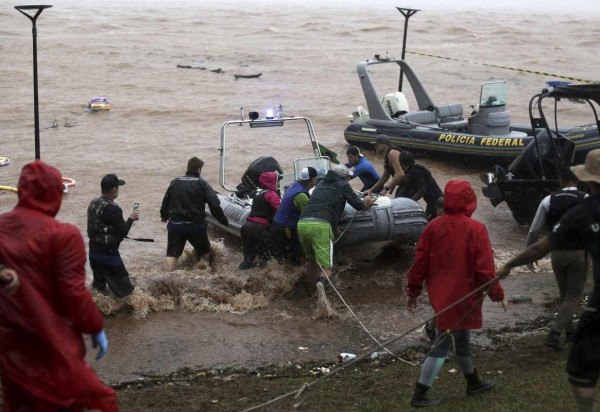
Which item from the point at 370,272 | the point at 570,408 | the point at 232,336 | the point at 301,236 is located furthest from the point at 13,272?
the point at 370,272

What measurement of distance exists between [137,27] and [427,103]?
975 inches

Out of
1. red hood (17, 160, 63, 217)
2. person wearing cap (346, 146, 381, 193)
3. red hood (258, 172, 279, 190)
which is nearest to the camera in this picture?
red hood (17, 160, 63, 217)

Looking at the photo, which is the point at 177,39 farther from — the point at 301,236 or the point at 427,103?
the point at 301,236

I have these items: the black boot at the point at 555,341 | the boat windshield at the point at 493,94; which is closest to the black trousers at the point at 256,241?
the black boot at the point at 555,341

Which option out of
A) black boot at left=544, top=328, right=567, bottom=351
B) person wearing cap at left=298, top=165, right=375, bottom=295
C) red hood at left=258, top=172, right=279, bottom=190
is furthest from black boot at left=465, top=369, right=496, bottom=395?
red hood at left=258, top=172, right=279, bottom=190

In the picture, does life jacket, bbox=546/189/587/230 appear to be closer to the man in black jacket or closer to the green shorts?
the green shorts

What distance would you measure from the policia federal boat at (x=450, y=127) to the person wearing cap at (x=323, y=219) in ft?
19.1

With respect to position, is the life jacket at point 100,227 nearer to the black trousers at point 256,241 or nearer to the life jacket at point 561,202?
the black trousers at point 256,241

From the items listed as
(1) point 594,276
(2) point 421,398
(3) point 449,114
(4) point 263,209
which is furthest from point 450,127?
(1) point 594,276

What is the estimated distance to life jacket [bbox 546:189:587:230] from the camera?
6590 mm

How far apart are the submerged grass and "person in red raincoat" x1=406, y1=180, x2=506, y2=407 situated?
360 millimetres

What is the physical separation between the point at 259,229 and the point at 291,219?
50 centimetres

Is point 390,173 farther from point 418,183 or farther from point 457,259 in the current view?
point 457,259

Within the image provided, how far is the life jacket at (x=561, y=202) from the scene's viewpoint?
659 cm
